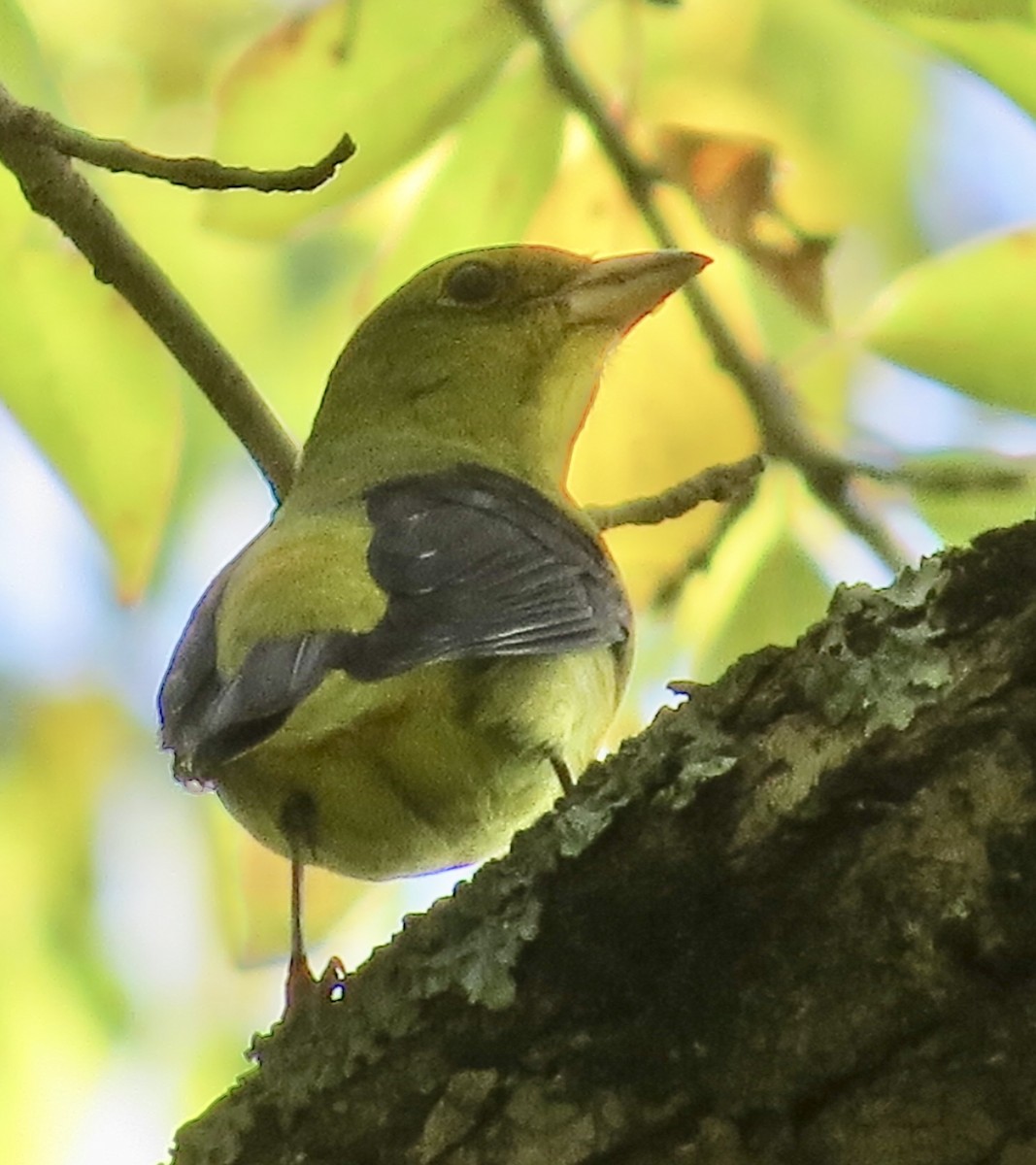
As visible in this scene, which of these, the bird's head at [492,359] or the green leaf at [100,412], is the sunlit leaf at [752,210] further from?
the green leaf at [100,412]

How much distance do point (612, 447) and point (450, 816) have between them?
44.9 inches

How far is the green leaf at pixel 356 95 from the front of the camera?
9.37 feet

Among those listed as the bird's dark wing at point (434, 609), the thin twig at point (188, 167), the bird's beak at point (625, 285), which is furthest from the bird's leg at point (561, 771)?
the bird's beak at point (625, 285)

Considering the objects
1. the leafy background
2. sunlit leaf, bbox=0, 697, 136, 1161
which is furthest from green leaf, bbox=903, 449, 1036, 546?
sunlit leaf, bbox=0, 697, 136, 1161

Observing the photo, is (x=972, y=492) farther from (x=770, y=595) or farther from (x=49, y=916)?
(x=49, y=916)

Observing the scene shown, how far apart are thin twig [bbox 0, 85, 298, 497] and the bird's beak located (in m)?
0.73

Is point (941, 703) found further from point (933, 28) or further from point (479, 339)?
point (479, 339)

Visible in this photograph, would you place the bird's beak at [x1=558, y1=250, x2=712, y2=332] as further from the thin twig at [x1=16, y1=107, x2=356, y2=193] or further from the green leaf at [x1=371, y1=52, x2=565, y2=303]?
the thin twig at [x1=16, y1=107, x2=356, y2=193]

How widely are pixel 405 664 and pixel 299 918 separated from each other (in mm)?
564

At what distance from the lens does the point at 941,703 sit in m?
1.72

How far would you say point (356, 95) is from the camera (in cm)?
289

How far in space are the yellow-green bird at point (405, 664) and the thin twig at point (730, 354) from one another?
103 millimetres

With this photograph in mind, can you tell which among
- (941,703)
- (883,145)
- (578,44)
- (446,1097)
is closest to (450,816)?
(446,1097)

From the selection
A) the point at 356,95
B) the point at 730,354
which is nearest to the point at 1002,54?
the point at 730,354
